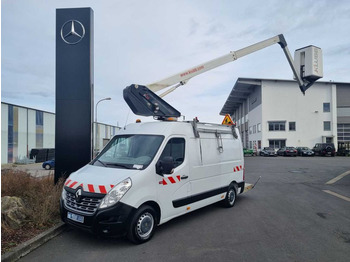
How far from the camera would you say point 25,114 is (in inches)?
1211

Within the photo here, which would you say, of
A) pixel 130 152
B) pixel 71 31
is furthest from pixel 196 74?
pixel 130 152

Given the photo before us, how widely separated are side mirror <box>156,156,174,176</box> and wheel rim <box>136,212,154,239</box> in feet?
2.66

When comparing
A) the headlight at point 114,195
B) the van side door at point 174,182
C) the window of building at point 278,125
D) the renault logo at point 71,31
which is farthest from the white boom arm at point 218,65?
the window of building at point 278,125

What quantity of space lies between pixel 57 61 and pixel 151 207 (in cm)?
598

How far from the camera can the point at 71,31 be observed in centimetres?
815

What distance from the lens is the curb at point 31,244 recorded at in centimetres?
389

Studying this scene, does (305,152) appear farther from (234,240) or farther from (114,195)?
(114,195)

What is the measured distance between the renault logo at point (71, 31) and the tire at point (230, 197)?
21.6ft

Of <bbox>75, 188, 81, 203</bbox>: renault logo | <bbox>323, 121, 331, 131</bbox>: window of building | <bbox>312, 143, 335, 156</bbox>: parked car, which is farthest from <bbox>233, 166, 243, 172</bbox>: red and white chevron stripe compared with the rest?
<bbox>323, 121, 331, 131</bbox>: window of building

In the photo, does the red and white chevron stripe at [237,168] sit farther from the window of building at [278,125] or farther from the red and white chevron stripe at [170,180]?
the window of building at [278,125]

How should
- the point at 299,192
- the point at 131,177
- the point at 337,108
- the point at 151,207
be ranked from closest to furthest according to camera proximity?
1. the point at 131,177
2. the point at 151,207
3. the point at 299,192
4. the point at 337,108

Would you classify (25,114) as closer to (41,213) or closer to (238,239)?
(41,213)

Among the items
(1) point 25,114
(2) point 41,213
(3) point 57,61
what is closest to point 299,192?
(2) point 41,213

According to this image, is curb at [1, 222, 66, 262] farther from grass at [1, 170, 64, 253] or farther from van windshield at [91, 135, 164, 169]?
van windshield at [91, 135, 164, 169]
